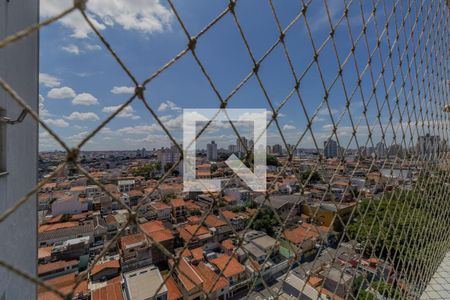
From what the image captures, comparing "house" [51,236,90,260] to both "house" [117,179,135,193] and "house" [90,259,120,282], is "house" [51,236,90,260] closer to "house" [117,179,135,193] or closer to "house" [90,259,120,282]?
"house" [90,259,120,282]

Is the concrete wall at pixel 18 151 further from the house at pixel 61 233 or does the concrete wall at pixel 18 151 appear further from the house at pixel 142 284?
the house at pixel 61 233

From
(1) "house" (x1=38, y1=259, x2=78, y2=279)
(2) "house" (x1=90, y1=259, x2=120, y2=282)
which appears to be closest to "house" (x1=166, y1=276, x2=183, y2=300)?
(2) "house" (x1=90, y1=259, x2=120, y2=282)

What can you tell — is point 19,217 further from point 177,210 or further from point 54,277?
point 177,210

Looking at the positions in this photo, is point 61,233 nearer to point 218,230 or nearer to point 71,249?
point 71,249

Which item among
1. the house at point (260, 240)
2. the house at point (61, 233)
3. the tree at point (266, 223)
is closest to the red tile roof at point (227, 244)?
the house at point (260, 240)

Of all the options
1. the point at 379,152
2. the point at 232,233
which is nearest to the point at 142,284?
the point at 232,233

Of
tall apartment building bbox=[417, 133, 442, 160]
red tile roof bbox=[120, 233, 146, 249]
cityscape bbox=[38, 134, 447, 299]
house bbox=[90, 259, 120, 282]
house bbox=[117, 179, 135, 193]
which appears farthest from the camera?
house bbox=[117, 179, 135, 193]
